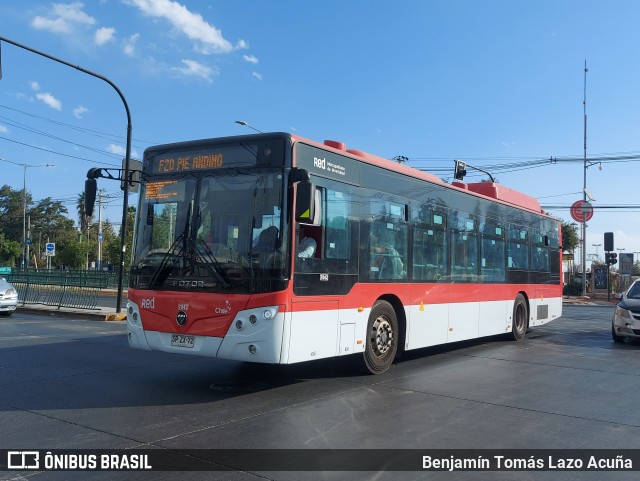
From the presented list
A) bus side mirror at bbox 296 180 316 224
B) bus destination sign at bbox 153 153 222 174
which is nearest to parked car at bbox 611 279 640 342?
bus side mirror at bbox 296 180 316 224

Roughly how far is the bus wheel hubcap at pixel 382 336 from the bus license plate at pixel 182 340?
302cm

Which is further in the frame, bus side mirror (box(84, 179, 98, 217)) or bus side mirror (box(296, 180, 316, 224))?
bus side mirror (box(84, 179, 98, 217))

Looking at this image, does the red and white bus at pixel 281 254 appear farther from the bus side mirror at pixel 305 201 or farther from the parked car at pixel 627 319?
the parked car at pixel 627 319

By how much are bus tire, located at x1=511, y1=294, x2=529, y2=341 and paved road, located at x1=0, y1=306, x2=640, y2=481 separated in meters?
2.25

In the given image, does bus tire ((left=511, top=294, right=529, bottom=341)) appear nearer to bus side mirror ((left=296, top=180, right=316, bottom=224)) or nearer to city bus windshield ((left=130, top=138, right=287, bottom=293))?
bus side mirror ((left=296, top=180, right=316, bottom=224))

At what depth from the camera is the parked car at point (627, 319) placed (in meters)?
14.1

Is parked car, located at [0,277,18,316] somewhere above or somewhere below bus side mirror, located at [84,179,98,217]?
below

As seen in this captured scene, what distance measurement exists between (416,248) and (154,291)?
15.5 feet

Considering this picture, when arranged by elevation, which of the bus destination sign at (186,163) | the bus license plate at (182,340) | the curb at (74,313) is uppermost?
the bus destination sign at (186,163)

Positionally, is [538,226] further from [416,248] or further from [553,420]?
[553,420]

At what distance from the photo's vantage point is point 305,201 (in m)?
7.26

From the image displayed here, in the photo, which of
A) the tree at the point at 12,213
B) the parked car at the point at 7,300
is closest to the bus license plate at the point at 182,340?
the parked car at the point at 7,300

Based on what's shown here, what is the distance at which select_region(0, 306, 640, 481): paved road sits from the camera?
573 cm

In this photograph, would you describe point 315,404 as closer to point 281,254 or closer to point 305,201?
point 281,254
